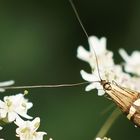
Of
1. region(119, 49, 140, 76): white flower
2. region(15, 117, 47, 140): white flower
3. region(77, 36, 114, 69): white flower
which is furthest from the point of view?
region(119, 49, 140, 76): white flower

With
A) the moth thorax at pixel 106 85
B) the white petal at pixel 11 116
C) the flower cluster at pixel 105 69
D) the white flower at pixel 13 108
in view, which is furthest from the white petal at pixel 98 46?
the white petal at pixel 11 116

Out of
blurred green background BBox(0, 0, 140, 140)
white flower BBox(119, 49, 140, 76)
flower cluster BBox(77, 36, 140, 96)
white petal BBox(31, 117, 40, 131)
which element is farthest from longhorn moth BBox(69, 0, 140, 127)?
blurred green background BBox(0, 0, 140, 140)

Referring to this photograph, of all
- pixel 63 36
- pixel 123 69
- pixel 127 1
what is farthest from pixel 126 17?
pixel 123 69

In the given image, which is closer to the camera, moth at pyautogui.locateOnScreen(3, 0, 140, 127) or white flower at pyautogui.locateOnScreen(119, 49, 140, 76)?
moth at pyautogui.locateOnScreen(3, 0, 140, 127)

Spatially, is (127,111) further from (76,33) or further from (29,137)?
(76,33)

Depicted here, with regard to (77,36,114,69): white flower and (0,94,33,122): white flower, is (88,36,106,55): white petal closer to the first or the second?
(77,36,114,69): white flower

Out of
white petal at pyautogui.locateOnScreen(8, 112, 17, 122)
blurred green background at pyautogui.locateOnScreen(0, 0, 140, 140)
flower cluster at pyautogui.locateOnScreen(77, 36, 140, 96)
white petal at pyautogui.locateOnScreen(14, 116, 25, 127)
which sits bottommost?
white petal at pyautogui.locateOnScreen(14, 116, 25, 127)
